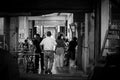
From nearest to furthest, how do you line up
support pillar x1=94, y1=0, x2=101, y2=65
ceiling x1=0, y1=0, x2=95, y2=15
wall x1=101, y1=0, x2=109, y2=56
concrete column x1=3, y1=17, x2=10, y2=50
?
1. wall x1=101, y1=0, x2=109, y2=56
2. support pillar x1=94, y1=0, x2=101, y2=65
3. ceiling x1=0, y1=0, x2=95, y2=15
4. concrete column x1=3, y1=17, x2=10, y2=50

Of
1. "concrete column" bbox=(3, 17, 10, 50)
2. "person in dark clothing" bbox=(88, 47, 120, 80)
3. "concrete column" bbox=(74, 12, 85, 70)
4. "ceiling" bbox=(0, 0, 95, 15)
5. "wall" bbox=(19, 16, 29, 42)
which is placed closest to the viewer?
"person in dark clothing" bbox=(88, 47, 120, 80)

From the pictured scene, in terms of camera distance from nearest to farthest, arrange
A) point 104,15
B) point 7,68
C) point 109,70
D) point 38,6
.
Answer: point 7,68 < point 109,70 < point 104,15 < point 38,6

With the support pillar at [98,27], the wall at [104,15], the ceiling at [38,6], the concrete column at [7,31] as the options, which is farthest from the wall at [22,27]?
the wall at [104,15]

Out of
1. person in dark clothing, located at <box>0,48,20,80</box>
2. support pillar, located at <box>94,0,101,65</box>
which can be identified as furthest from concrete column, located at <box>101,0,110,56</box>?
person in dark clothing, located at <box>0,48,20,80</box>

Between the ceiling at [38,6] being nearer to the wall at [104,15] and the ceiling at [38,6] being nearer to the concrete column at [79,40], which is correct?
the wall at [104,15]

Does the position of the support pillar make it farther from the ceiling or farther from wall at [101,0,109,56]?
the ceiling

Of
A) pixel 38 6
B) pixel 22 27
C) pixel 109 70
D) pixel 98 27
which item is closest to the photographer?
pixel 109 70

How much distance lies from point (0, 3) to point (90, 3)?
3.53 meters

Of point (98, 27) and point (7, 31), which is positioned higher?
point (7, 31)

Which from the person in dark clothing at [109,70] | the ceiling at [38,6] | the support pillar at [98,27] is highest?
the ceiling at [38,6]

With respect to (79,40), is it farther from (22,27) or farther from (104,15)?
(22,27)

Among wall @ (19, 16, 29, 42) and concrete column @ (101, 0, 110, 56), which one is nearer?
concrete column @ (101, 0, 110, 56)

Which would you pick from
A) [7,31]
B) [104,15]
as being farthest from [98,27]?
[7,31]

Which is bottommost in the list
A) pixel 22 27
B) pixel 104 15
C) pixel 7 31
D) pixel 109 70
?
pixel 109 70
